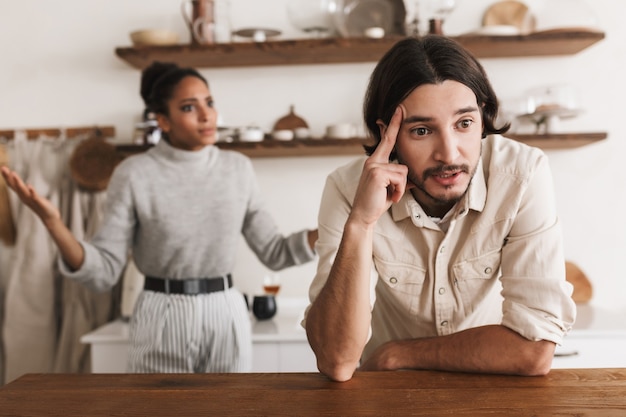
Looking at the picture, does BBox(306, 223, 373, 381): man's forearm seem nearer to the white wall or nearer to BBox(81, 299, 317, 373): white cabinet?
BBox(81, 299, 317, 373): white cabinet

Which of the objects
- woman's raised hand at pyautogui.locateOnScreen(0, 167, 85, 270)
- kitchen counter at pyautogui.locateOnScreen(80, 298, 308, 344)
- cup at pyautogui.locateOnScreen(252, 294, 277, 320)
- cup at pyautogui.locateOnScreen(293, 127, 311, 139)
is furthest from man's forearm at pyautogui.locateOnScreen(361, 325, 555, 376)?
cup at pyautogui.locateOnScreen(293, 127, 311, 139)

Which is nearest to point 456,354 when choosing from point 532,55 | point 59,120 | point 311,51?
point 311,51

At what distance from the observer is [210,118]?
7.40 feet

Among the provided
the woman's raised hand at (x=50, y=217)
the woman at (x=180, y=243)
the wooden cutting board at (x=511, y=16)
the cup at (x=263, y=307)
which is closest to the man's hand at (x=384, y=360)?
the woman at (x=180, y=243)

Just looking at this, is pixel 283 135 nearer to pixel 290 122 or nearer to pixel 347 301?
pixel 290 122

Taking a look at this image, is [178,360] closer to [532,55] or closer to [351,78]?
[351,78]

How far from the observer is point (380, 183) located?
139cm

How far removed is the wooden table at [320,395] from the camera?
110cm

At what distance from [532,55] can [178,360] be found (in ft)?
6.49

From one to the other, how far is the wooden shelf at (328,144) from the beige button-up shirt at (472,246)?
1.30 metres

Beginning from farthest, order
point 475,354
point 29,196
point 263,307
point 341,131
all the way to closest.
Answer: point 341,131
point 263,307
point 29,196
point 475,354

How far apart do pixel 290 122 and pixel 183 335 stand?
4.06ft

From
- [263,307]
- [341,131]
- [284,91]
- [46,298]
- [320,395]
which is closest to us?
[320,395]

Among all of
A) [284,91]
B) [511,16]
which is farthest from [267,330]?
[511,16]
